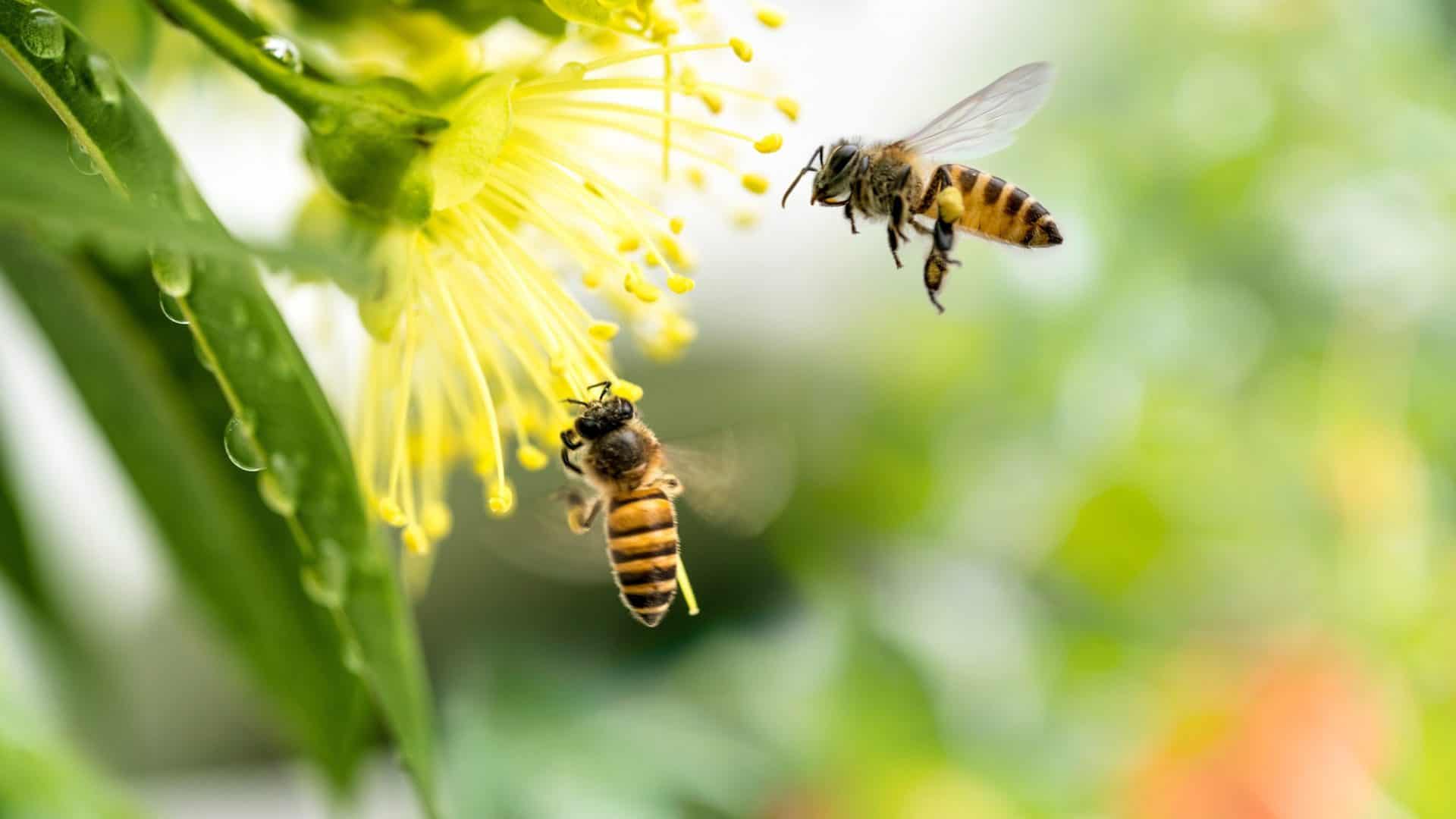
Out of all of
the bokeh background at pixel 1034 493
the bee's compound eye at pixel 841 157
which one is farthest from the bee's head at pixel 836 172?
the bokeh background at pixel 1034 493

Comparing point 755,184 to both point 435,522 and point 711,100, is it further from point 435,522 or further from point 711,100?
point 435,522

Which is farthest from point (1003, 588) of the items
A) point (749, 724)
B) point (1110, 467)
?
point (749, 724)

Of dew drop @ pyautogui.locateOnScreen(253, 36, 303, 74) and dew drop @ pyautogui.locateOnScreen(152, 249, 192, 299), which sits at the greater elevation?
dew drop @ pyautogui.locateOnScreen(253, 36, 303, 74)

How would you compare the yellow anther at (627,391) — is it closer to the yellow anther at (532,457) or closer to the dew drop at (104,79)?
the yellow anther at (532,457)

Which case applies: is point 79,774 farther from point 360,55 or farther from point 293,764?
point 293,764

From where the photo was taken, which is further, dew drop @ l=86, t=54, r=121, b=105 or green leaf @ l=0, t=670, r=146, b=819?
green leaf @ l=0, t=670, r=146, b=819

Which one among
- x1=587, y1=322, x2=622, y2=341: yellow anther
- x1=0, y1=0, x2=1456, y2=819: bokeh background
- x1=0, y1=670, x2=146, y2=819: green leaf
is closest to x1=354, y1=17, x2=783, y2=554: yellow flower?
x1=587, y1=322, x2=622, y2=341: yellow anther

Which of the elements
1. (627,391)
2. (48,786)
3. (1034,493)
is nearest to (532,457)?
(627,391)

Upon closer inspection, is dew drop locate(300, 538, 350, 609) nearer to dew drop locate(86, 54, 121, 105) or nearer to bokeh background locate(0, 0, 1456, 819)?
dew drop locate(86, 54, 121, 105)
